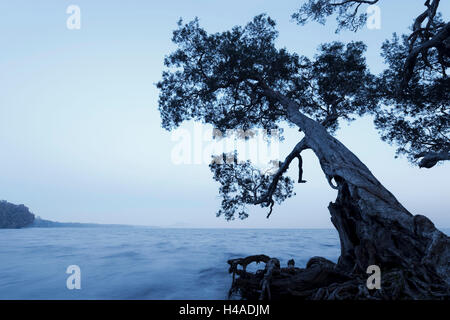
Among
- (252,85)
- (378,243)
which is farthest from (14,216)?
(378,243)

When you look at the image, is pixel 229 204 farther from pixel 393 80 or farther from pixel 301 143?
pixel 393 80

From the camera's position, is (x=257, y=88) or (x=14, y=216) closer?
(x=257, y=88)

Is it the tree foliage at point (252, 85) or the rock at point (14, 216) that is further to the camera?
the rock at point (14, 216)

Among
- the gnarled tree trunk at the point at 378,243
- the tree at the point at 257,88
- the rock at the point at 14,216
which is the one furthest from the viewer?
the rock at the point at 14,216

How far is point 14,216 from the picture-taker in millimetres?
86750

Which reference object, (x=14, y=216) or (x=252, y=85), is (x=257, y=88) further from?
(x=14, y=216)

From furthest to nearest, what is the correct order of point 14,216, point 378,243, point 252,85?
point 14,216, point 252,85, point 378,243

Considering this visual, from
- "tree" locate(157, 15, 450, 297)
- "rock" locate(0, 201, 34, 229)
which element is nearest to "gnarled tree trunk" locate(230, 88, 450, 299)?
"tree" locate(157, 15, 450, 297)

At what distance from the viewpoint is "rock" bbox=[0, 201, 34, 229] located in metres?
85.2

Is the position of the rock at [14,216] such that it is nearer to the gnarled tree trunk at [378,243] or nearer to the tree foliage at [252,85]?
the tree foliage at [252,85]

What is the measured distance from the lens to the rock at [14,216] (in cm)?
8525

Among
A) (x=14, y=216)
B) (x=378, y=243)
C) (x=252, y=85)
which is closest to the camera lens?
(x=378, y=243)

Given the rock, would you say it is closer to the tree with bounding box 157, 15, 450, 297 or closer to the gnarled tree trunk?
the tree with bounding box 157, 15, 450, 297

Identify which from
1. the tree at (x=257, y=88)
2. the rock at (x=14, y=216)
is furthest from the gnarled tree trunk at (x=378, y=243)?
the rock at (x=14, y=216)
